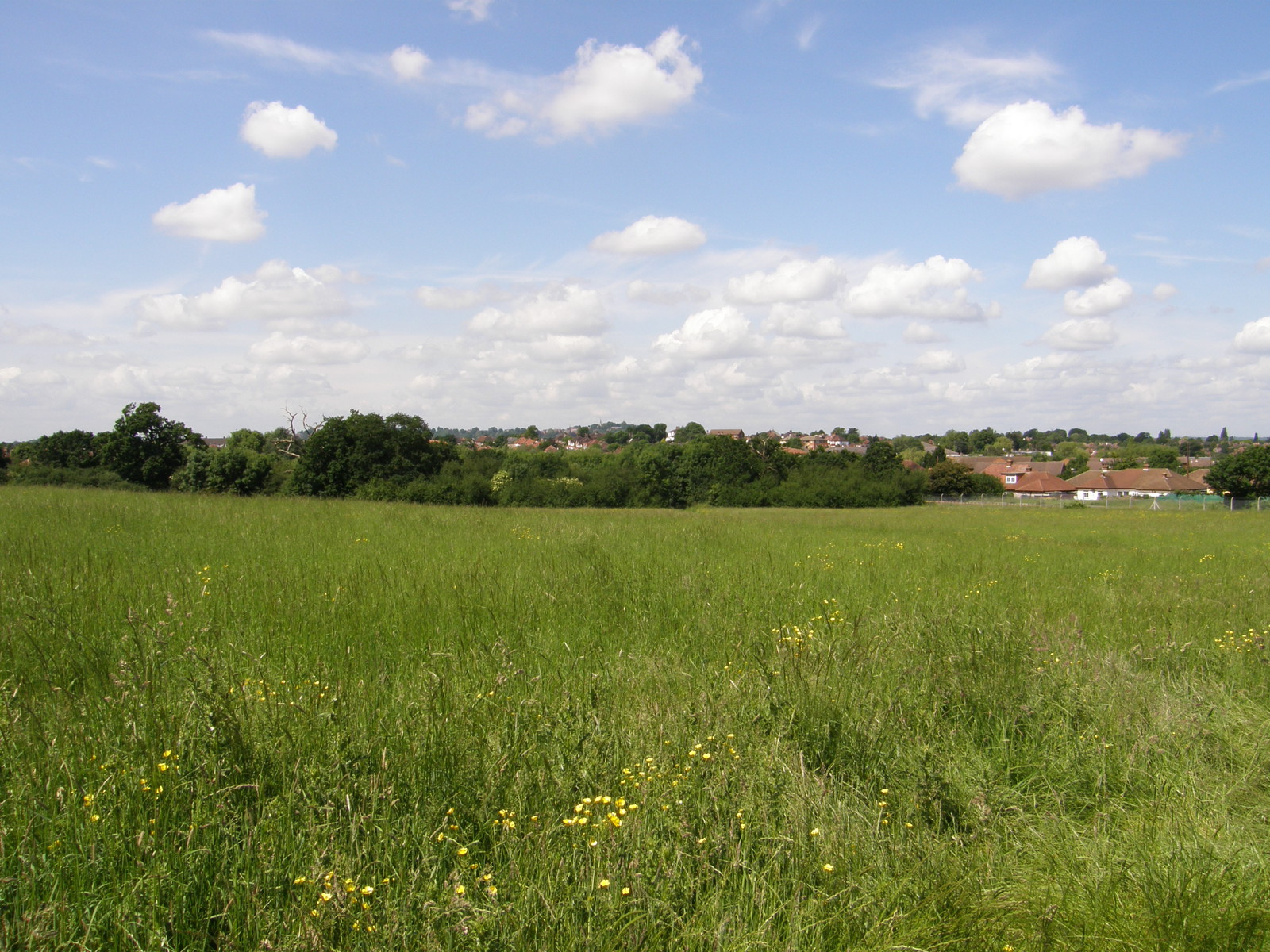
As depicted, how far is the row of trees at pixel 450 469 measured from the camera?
143 feet

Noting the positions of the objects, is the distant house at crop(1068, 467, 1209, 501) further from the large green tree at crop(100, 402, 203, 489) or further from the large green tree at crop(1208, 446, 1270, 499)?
the large green tree at crop(100, 402, 203, 489)

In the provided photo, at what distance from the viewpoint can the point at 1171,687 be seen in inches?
203

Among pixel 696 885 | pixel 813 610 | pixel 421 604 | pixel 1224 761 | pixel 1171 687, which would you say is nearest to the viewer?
pixel 696 885

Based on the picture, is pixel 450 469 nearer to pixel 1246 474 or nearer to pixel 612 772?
pixel 612 772

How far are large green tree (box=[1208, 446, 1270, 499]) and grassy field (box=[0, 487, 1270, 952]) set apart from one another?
3322 inches

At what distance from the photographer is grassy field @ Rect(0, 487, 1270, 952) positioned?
2381 millimetres

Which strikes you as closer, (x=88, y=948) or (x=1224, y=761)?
(x=88, y=948)

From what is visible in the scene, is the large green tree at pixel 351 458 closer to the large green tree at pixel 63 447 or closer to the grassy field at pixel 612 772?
the large green tree at pixel 63 447

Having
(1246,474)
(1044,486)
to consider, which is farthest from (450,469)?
(1044,486)

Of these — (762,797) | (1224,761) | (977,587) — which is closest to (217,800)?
(762,797)

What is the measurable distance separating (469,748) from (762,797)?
4.48 ft

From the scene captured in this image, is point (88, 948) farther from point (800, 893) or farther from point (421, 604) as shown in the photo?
point (421, 604)

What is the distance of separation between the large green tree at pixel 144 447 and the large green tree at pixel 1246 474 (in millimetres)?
94820

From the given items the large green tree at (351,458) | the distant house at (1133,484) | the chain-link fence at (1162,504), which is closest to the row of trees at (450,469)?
the large green tree at (351,458)
